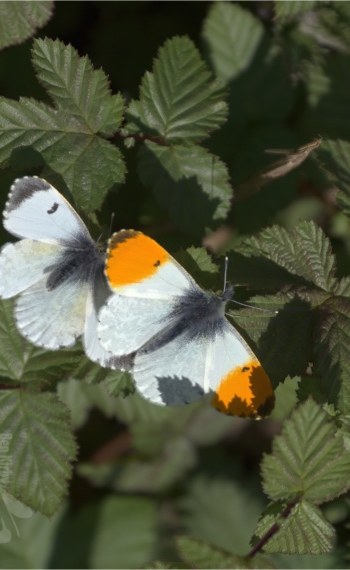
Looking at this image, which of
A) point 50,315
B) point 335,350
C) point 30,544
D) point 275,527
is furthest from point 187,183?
point 30,544

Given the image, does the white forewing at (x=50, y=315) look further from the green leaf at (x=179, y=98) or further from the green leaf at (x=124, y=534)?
the green leaf at (x=124, y=534)

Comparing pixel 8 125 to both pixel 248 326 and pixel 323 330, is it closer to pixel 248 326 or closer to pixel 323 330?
pixel 248 326

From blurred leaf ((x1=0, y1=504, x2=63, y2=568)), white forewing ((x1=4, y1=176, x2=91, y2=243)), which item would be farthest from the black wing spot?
blurred leaf ((x1=0, y1=504, x2=63, y2=568))

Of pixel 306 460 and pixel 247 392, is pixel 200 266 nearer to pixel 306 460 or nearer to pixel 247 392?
pixel 247 392

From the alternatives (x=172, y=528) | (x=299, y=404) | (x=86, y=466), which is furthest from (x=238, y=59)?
(x=172, y=528)

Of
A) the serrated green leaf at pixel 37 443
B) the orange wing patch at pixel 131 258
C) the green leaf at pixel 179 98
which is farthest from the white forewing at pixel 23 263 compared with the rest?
the green leaf at pixel 179 98

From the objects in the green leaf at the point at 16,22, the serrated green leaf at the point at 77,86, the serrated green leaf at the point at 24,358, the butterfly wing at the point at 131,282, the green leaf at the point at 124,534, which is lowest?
the green leaf at the point at 124,534
